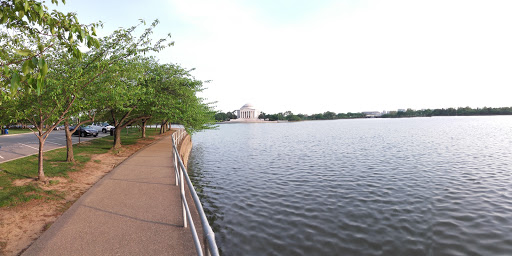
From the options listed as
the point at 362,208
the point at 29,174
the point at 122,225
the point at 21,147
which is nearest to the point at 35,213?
the point at 122,225

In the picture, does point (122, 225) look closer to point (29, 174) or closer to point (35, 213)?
point (35, 213)

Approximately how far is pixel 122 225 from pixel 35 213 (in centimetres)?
366

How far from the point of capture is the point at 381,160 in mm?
20500

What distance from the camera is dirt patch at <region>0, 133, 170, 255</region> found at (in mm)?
6184

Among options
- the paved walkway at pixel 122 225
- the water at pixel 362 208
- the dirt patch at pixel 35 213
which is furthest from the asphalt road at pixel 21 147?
the paved walkway at pixel 122 225

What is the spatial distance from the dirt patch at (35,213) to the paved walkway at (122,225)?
0.71 meters

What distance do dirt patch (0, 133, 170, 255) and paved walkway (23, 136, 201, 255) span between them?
2.32 feet

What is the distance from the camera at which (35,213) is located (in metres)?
7.75

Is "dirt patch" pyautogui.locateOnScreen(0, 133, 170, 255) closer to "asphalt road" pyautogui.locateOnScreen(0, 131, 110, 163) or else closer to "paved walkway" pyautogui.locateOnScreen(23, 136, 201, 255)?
"paved walkway" pyautogui.locateOnScreen(23, 136, 201, 255)

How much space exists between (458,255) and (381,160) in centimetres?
1407

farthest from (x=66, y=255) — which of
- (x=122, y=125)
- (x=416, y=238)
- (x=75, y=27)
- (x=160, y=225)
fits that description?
(x=122, y=125)

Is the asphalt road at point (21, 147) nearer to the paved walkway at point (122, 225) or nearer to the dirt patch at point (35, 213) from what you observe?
the dirt patch at point (35, 213)

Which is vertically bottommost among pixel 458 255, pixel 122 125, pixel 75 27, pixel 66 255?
pixel 458 255

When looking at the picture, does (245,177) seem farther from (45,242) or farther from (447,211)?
(45,242)
